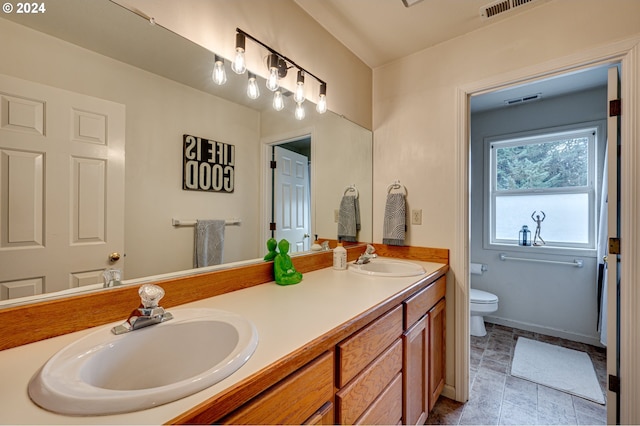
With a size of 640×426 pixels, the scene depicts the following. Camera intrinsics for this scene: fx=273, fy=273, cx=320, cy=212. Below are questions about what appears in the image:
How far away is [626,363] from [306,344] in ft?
5.65

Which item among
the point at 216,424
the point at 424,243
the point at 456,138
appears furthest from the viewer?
the point at 424,243

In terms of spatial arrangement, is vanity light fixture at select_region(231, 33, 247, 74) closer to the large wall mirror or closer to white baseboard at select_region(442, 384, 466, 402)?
the large wall mirror

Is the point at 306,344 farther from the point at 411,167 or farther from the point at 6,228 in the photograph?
the point at 411,167

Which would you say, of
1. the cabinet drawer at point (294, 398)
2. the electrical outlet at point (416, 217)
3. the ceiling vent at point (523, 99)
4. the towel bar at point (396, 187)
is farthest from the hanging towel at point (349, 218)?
the ceiling vent at point (523, 99)

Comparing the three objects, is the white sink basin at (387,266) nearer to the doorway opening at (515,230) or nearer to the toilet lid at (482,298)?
the doorway opening at (515,230)

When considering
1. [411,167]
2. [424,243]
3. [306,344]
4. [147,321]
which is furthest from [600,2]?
[147,321]

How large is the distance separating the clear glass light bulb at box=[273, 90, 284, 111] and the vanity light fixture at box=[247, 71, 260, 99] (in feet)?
0.36

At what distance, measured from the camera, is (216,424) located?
533 millimetres

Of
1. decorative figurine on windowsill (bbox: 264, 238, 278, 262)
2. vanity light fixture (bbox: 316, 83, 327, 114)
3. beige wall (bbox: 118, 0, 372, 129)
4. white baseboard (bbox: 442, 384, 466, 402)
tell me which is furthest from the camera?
white baseboard (bbox: 442, 384, 466, 402)

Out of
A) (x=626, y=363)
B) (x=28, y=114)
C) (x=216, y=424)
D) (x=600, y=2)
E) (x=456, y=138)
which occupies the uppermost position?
(x=600, y=2)

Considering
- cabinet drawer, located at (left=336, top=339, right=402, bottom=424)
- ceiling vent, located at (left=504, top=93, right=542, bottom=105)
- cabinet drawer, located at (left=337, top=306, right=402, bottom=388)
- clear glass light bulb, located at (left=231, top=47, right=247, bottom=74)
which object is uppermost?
ceiling vent, located at (left=504, top=93, right=542, bottom=105)

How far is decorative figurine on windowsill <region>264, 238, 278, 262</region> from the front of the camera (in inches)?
54.7

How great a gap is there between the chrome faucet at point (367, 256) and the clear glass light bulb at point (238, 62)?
1.28m

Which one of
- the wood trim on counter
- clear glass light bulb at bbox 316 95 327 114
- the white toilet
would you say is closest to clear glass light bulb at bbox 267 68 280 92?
clear glass light bulb at bbox 316 95 327 114
